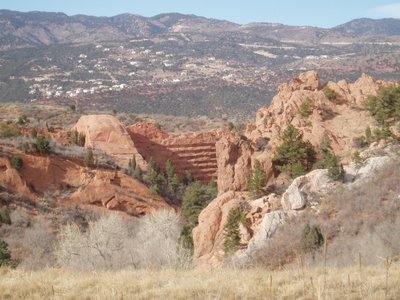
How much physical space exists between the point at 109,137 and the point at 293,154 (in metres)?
24.8

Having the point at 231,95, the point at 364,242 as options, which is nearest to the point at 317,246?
the point at 364,242

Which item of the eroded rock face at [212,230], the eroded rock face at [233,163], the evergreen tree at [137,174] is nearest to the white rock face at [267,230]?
the eroded rock face at [212,230]

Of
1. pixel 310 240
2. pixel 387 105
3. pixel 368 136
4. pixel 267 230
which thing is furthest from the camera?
pixel 387 105

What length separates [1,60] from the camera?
16538 centimetres

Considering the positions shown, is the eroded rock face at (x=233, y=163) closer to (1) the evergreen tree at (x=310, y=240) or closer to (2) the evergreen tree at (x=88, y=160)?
(1) the evergreen tree at (x=310, y=240)

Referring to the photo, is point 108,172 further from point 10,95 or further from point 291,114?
point 10,95

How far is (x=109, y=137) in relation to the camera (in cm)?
4906

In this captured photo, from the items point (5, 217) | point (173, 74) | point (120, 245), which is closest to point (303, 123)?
point (120, 245)

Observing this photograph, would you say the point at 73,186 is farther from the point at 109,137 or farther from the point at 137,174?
the point at 109,137

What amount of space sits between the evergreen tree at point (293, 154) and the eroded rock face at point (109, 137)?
2001 centimetres

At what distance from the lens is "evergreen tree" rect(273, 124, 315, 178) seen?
93.3 ft

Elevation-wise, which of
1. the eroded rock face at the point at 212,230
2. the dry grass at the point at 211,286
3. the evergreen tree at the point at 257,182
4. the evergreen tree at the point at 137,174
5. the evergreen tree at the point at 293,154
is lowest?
the evergreen tree at the point at 137,174

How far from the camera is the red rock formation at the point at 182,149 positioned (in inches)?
2040

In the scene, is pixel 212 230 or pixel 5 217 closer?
pixel 212 230
